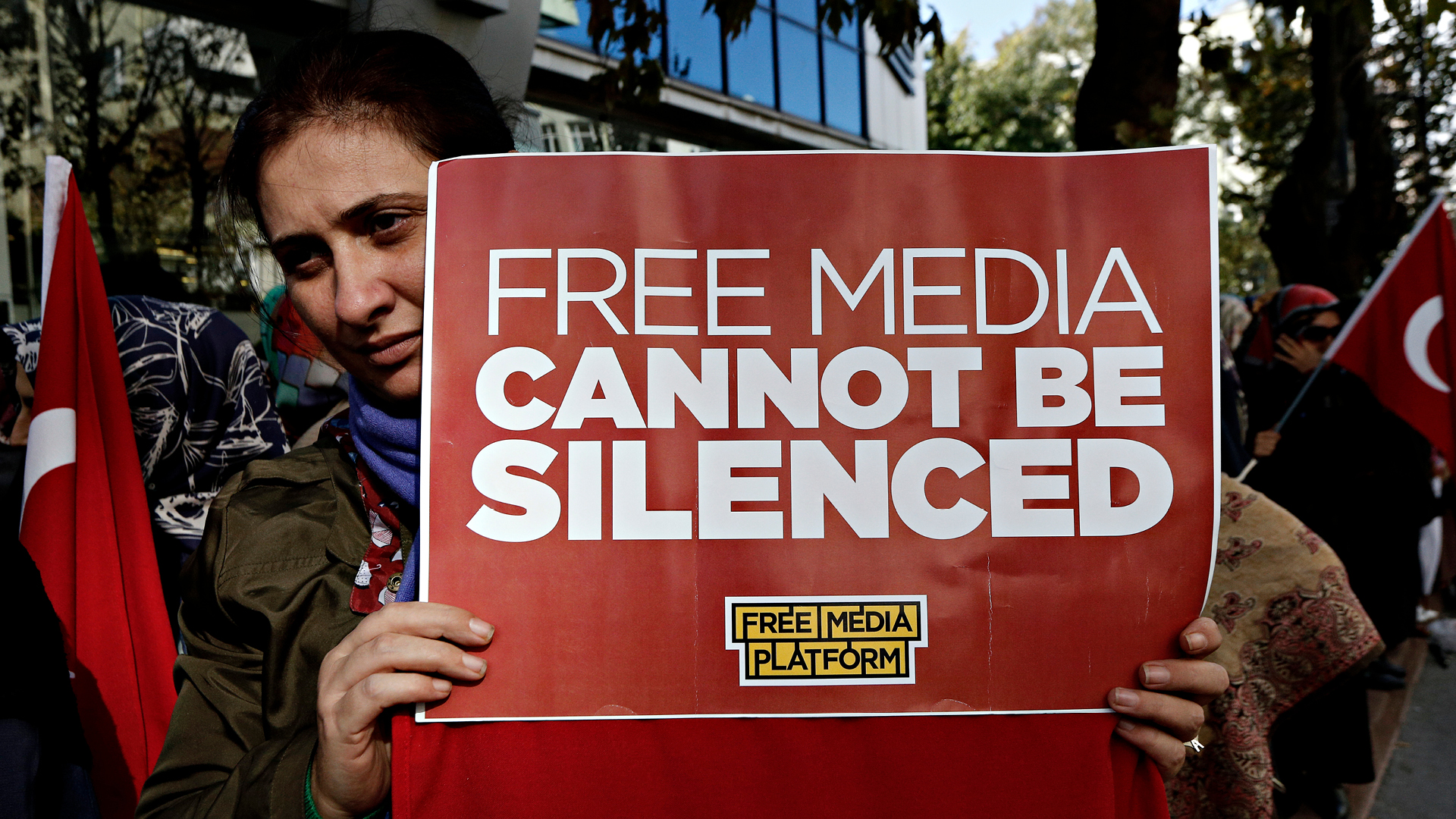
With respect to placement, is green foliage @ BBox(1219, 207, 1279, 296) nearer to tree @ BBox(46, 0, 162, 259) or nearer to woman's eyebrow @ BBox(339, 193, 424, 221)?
tree @ BBox(46, 0, 162, 259)

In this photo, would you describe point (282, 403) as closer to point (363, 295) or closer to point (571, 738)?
point (363, 295)

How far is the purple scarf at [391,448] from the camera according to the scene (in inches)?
47.8

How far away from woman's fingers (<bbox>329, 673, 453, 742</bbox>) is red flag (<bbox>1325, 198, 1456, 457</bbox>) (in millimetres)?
3551

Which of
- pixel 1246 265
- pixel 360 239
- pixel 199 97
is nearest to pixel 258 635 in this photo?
pixel 360 239

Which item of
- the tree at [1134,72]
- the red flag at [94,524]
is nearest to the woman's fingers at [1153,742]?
the red flag at [94,524]

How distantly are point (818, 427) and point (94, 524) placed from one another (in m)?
1.76

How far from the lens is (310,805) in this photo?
1092mm

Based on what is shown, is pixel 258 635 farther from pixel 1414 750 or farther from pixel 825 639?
pixel 1414 750

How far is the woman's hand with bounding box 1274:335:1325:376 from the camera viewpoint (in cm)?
544

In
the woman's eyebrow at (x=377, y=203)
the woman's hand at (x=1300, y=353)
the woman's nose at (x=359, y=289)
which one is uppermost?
the woman's hand at (x=1300, y=353)

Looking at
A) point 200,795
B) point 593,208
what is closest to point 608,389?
point 593,208

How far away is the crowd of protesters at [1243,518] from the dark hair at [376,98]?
0.23m

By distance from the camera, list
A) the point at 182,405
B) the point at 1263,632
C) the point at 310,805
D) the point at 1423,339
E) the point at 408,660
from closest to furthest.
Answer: the point at 408,660
the point at 310,805
the point at 1263,632
the point at 182,405
the point at 1423,339

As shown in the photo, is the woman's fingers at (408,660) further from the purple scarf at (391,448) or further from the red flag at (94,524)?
the red flag at (94,524)
